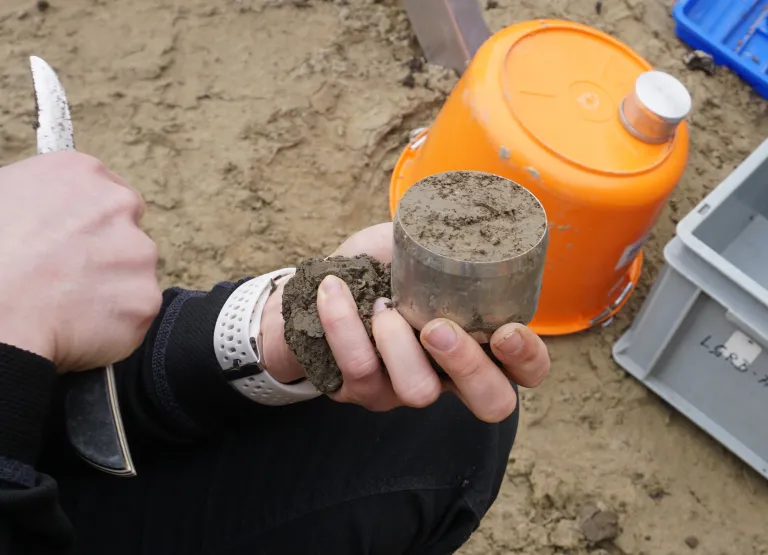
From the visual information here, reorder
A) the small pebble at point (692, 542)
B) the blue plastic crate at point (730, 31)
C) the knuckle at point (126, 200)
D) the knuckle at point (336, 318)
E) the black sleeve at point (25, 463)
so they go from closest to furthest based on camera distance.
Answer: the black sleeve at point (25, 463) < the knuckle at point (336, 318) < the knuckle at point (126, 200) < the small pebble at point (692, 542) < the blue plastic crate at point (730, 31)

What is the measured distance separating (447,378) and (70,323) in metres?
0.44

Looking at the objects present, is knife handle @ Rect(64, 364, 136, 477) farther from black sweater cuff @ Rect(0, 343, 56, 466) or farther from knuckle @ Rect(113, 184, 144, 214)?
knuckle @ Rect(113, 184, 144, 214)

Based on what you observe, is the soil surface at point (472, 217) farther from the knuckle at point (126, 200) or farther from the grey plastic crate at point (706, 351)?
the grey plastic crate at point (706, 351)

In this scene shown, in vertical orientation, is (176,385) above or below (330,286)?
below

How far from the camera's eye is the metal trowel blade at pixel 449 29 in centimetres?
217

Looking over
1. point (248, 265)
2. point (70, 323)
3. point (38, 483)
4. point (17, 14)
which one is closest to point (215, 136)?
point (248, 265)

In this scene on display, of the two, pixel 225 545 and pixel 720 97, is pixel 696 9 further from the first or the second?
pixel 225 545


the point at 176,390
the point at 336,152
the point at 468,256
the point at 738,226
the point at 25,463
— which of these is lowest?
the point at 336,152

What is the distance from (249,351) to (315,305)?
0.54ft

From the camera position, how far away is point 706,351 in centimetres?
164

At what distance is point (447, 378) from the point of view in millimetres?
850

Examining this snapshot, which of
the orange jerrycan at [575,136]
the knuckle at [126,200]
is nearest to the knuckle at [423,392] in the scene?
the knuckle at [126,200]

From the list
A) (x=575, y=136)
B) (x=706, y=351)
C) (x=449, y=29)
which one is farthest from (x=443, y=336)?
(x=449, y=29)

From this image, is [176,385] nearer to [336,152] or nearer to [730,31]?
[336,152]
